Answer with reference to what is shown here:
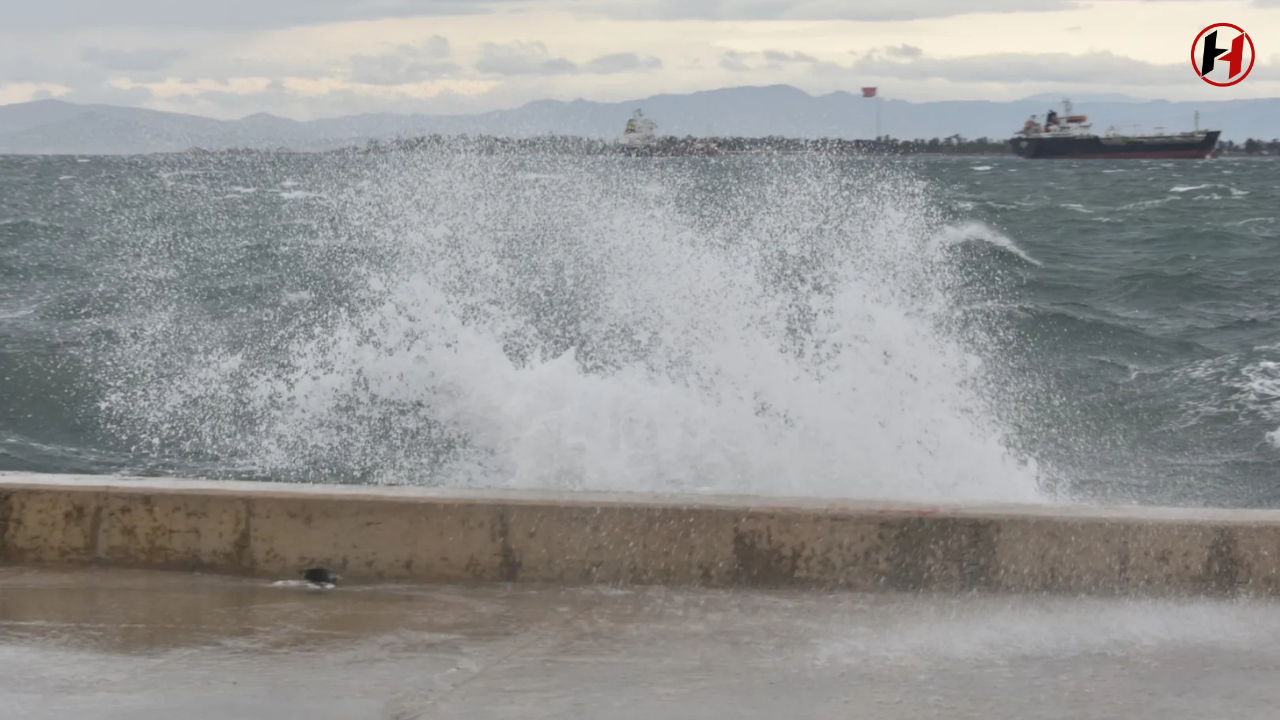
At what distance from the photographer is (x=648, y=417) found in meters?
A: 10.1

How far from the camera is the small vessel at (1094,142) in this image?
3698 inches

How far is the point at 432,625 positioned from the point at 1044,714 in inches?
79.7

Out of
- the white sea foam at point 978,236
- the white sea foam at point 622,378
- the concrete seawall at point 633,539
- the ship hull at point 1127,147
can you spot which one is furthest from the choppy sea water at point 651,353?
the ship hull at point 1127,147

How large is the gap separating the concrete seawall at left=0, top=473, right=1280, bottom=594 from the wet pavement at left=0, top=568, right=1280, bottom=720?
95 millimetres

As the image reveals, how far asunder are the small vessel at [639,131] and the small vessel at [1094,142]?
115ft

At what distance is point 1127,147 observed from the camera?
94312 millimetres

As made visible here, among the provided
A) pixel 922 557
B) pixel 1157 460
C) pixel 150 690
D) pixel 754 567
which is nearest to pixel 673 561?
pixel 754 567

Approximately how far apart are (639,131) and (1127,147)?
3820cm

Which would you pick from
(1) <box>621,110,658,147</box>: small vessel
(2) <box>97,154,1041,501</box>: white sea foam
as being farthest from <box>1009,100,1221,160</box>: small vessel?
(2) <box>97,154,1041,501</box>: white sea foam

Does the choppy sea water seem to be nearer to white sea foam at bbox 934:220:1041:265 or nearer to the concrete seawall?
white sea foam at bbox 934:220:1041:265

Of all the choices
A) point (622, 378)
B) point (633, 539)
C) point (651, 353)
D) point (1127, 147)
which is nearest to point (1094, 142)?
point (1127, 147)

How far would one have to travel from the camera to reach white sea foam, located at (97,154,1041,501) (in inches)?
390

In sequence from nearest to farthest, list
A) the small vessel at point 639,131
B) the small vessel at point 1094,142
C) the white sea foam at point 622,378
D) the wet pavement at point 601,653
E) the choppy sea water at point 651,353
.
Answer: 1. the wet pavement at point 601,653
2. the white sea foam at point 622,378
3. the choppy sea water at point 651,353
4. the small vessel at point 639,131
5. the small vessel at point 1094,142

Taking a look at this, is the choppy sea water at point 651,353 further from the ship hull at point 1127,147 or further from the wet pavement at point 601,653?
the ship hull at point 1127,147
